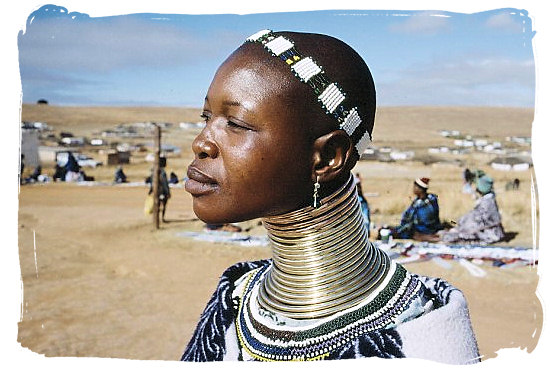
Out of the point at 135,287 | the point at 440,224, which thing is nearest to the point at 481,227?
→ the point at 440,224

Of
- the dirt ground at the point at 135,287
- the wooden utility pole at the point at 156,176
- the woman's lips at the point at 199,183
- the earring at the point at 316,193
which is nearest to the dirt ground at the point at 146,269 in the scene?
the dirt ground at the point at 135,287

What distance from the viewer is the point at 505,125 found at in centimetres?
1683

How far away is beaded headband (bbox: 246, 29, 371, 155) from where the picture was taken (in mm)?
1446

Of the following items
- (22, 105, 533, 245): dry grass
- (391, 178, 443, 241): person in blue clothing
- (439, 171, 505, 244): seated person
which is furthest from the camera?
(22, 105, 533, 245): dry grass

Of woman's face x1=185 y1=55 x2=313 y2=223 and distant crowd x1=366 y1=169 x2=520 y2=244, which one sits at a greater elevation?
woman's face x1=185 y1=55 x2=313 y2=223

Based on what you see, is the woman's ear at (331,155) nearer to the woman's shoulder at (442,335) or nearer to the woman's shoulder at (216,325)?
the woman's shoulder at (442,335)

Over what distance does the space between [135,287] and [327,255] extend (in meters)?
5.69

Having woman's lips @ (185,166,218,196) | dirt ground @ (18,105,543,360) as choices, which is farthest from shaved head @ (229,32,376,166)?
dirt ground @ (18,105,543,360)

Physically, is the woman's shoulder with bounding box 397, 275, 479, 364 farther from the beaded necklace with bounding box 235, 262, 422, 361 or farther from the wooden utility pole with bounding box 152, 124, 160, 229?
the wooden utility pole with bounding box 152, 124, 160, 229

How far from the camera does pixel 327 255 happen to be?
161 cm

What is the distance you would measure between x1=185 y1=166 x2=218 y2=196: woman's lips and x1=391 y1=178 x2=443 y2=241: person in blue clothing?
674cm

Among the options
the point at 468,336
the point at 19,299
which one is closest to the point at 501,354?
the point at 468,336

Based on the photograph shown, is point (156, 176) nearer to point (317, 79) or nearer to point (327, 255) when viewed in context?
point (327, 255)

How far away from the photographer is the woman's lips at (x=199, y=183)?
1522 mm
